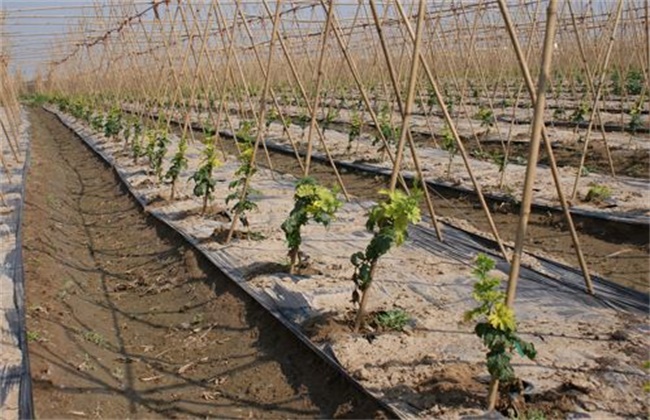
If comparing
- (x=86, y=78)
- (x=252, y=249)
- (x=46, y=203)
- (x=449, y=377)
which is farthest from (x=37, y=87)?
(x=449, y=377)

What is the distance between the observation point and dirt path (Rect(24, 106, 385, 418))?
4.36 meters

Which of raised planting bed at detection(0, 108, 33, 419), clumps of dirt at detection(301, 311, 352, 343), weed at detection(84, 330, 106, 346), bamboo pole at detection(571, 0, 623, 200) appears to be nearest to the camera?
raised planting bed at detection(0, 108, 33, 419)

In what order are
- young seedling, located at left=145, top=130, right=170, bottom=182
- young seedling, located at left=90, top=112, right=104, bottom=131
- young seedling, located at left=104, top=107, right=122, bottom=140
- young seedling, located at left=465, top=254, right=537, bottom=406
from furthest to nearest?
young seedling, located at left=90, top=112, right=104, bottom=131 < young seedling, located at left=104, top=107, right=122, bottom=140 < young seedling, located at left=145, top=130, right=170, bottom=182 < young seedling, located at left=465, top=254, right=537, bottom=406

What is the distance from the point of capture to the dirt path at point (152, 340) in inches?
172

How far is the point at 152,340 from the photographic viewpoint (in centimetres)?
564

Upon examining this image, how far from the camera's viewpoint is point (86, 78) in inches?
1102

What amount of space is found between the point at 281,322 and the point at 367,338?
0.89 m

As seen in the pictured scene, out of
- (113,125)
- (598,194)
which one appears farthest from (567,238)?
(113,125)

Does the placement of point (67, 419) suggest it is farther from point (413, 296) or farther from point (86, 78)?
point (86, 78)

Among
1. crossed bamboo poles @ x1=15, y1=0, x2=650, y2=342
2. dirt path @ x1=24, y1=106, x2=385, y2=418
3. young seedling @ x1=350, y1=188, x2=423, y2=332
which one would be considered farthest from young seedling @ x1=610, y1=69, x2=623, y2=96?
young seedling @ x1=350, y1=188, x2=423, y2=332

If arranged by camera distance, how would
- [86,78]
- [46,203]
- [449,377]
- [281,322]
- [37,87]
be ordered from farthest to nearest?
[37,87] → [86,78] → [46,203] → [281,322] → [449,377]

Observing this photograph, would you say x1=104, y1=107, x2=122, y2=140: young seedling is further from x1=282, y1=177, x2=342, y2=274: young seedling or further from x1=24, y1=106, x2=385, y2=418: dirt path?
x1=282, y1=177, x2=342, y2=274: young seedling

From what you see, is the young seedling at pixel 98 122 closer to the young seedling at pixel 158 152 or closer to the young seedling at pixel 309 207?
the young seedling at pixel 158 152

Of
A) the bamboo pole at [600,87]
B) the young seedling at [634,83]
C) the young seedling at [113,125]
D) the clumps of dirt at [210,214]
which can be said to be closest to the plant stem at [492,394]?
the bamboo pole at [600,87]
